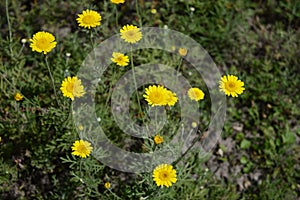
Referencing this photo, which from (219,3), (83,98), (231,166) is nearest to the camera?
(83,98)

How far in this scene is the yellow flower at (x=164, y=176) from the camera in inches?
111

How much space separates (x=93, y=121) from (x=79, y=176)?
493 millimetres

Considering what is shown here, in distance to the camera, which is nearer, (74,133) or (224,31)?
(74,133)

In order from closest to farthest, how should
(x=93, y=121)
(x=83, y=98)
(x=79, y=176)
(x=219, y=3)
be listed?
(x=79, y=176) < (x=93, y=121) < (x=83, y=98) < (x=219, y=3)

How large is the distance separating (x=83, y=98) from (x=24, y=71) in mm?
670

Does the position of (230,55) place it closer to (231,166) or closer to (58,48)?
(231,166)

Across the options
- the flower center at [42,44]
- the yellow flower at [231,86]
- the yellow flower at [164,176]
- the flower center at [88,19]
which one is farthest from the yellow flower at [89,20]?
the yellow flower at [164,176]

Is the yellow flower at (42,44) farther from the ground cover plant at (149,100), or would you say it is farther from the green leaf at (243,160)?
the green leaf at (243,160)

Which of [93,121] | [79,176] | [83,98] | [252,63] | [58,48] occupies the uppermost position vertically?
[252,63]

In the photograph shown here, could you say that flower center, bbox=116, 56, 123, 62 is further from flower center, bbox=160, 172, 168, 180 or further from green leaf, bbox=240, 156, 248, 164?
green leaf, bbox=240, 156, 248, 164

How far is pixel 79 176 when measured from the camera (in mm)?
3240

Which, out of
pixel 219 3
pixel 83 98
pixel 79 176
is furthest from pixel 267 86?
pixel 79 176

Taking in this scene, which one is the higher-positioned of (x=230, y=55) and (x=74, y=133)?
(x=230, y=55)

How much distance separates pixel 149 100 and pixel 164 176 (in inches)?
20.9
